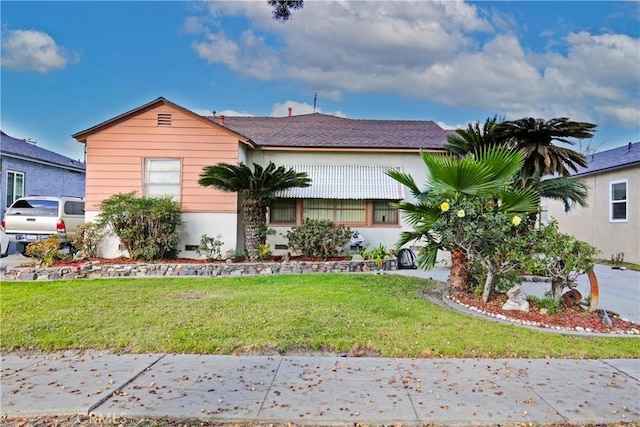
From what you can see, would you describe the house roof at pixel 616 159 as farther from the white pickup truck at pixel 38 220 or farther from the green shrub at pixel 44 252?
the white pickup truck at pixel 38 220

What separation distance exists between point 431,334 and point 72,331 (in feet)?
16.9

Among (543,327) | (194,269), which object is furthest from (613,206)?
(194,269)

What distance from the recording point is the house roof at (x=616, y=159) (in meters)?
16.4

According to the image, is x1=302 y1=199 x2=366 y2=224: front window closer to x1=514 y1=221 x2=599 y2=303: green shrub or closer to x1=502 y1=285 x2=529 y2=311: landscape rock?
x1=502 y1=285 x2=529 y2=311: landscape rock

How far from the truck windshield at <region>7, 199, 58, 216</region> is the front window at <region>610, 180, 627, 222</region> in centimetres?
2145

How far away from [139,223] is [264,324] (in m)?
7.35

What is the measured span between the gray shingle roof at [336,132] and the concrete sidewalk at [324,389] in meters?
10.6

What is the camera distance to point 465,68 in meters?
15.9

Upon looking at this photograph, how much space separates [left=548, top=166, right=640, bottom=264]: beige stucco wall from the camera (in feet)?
53.0

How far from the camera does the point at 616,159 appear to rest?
709 inches

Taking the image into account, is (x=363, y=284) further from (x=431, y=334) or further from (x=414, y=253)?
(x=414, y=253)

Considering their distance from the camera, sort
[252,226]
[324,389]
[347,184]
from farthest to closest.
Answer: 1. [347,184]
2. [252,226]
3. [324,389]

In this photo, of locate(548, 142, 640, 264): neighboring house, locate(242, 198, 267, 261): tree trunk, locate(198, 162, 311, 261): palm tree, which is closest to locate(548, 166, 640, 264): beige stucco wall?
locate(548, 142, 640, 264): neighboring house

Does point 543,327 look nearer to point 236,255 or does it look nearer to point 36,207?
point 236,255
